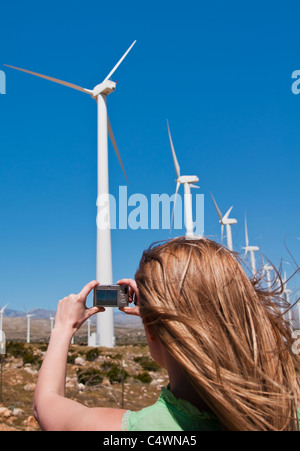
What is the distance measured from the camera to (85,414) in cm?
167

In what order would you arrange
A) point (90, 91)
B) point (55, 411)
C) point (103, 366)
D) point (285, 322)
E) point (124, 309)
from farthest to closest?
point (90, 91)
point (103, 366)
point (124, 309)
point (285, 322)
point (55, 411)

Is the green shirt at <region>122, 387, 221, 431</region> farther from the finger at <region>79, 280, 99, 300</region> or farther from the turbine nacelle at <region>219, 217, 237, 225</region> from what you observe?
the turbine nacelle at <region>219, 217, 237, 225</region>

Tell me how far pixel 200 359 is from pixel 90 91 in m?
37.7

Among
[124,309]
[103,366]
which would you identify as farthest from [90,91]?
[124,309]

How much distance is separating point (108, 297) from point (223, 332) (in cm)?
89

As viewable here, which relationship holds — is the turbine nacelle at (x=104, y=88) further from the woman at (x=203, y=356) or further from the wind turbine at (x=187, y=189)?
the woman at (x=203, y=356)

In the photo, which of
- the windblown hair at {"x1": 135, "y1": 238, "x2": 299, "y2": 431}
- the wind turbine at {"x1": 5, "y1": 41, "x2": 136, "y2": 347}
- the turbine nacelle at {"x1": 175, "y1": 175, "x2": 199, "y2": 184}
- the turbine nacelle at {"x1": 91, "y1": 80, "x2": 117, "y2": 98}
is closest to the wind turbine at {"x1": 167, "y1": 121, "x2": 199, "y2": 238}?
the turbine nacelle at {"x1": 175, "y1": 175, "x2": 199, "y2": 184}

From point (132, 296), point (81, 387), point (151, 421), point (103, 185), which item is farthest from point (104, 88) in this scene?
point (151, 421)

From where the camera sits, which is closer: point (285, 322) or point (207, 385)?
point (207, 385)

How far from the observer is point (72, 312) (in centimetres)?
220

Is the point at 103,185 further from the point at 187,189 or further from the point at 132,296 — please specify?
the point at 132,296

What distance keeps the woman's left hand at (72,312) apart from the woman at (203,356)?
143 mm
